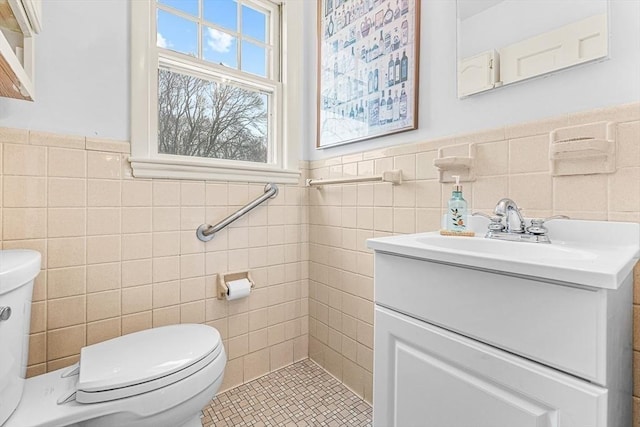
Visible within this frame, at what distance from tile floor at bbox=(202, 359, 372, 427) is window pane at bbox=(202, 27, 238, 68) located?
169cm

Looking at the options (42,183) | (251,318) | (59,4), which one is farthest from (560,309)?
(59,4)

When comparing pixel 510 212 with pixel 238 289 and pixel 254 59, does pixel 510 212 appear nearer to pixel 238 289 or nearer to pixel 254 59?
pixel 238 289

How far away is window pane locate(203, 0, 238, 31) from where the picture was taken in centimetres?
154

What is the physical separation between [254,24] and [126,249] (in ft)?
4.48

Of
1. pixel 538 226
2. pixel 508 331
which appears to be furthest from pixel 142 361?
pixel 538 226

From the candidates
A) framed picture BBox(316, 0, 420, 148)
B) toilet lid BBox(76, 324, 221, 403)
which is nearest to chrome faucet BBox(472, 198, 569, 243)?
framed picture BBox(316, 0, 420, 148)

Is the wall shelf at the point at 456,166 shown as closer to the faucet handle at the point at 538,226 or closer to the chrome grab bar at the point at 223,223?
the faucet handle at the point at 538,226

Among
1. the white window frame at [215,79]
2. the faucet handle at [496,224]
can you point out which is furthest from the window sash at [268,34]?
the faucet handle at [496,224]

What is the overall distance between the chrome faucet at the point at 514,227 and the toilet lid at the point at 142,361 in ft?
3.33

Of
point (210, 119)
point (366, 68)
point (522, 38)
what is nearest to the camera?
point (522, 38)

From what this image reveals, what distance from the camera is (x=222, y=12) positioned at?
1.59m

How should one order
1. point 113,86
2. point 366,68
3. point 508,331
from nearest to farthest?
1. point 508,331
2. point 113,86
3. point 366,68

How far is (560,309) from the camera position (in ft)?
1.68

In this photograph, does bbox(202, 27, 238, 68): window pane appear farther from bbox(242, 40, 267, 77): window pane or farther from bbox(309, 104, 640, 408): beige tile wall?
bbox(309, 104, 640, 408): beige tile wall
